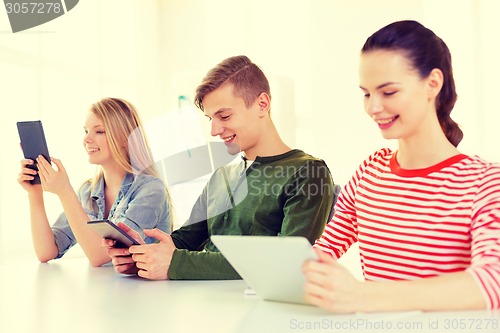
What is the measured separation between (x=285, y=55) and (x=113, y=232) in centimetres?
347

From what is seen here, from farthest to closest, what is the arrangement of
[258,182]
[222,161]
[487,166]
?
1. [222,161]
2. [258,182]
3. [487,166]

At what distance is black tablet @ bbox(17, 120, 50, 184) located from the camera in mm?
1707

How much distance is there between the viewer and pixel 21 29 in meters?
3.21

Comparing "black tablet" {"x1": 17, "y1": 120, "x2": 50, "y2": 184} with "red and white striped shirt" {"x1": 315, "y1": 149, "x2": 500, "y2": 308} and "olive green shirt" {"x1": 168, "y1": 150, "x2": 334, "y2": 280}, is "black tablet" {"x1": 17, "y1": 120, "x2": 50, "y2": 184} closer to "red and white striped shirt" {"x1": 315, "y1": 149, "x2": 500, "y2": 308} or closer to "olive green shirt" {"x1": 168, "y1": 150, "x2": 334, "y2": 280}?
"olive green shirt" {"x1": 168, "y1": 150, "x2": 334, "y2": 280}

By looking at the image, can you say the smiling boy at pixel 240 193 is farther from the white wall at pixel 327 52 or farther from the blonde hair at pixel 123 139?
the white wall at pixel 327 52

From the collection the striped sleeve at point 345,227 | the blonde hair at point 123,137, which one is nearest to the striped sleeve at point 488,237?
the striped sleeve at point 345,227

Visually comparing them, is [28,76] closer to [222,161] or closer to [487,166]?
[222,161]

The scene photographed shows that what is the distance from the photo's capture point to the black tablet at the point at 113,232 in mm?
1404

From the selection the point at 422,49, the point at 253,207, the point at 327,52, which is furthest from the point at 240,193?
the point at 327,52

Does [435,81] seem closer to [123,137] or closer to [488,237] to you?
[488,237]

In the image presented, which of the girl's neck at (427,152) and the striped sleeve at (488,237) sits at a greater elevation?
the girl's neck at (427,152)

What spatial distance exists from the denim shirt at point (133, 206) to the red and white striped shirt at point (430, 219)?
2.79 feet

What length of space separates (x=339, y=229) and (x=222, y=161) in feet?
1.90

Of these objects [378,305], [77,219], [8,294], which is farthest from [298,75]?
[378,305]
